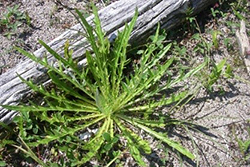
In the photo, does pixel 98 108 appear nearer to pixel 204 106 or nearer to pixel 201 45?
pixel 204 106

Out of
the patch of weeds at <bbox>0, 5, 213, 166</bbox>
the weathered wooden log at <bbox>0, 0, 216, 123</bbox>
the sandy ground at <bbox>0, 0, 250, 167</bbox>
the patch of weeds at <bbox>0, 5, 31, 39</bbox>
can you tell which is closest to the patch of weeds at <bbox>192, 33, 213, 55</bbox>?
the sandy ground at <bbox>0, 0, 250, 167</bbox>

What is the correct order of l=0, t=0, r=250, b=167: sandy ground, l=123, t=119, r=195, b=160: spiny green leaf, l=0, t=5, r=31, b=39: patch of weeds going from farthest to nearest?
1. l=0, t=5, r=31, b=39: patch of weeds
2. l=0, t=0, r=250, b=167: sandy ground
3. l=123, t=119, r=195, b=160: spiny green leaf

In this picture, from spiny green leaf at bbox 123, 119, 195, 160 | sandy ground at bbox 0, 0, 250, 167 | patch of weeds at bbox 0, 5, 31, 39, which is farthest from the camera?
patch of weeds at bbox 0, 5, 31, 39

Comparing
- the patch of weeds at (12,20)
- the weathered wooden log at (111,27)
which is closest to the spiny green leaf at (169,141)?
the weathered wooden log at (111,27)

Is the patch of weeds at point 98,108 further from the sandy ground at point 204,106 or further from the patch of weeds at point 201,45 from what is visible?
the patch of weeds at point 201,45

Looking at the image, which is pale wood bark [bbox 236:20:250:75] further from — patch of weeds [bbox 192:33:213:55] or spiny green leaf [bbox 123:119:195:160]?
spiny green leaf [bbox 123:119:195:160]

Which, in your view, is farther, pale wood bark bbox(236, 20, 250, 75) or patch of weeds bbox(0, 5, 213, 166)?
pale wood bark bbox(236, 20, 250, 75)

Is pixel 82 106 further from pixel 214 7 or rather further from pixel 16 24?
pixel 214 7
